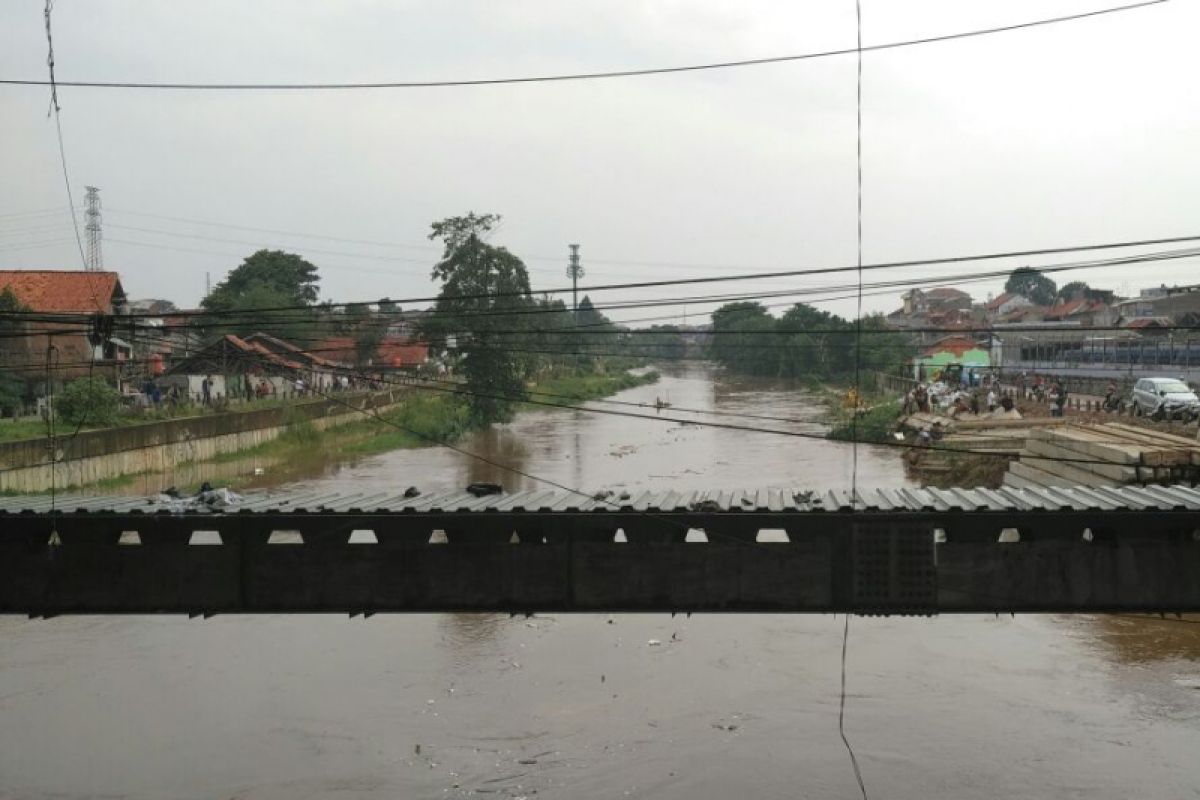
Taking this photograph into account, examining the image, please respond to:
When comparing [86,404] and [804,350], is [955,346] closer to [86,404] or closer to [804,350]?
[804,350]

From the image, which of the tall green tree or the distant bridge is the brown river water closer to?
the distant bridge

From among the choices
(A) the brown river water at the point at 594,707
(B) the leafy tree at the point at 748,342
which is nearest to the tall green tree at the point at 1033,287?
(B) the leafy tree at the point at 748,342

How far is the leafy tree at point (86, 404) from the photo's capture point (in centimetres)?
4069

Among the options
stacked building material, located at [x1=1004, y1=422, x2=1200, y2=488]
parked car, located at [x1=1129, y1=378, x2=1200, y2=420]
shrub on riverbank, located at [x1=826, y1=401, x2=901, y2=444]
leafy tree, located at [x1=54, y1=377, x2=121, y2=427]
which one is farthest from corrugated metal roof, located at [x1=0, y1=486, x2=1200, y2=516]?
shrub on riverbank, located at [x1=826, y1=401, x2=901, y2=444]

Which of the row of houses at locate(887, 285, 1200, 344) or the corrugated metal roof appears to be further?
the row of houses at locate(887, 285, 1200, 344)

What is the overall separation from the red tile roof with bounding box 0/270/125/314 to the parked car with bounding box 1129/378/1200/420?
47.4 m

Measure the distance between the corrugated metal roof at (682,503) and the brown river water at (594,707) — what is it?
4.61 metres

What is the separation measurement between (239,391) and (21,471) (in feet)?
96.1

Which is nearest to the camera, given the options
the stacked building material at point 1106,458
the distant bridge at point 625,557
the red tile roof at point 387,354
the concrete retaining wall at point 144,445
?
the distant bridge at point 625,557

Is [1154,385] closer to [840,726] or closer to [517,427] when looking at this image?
[840,726]

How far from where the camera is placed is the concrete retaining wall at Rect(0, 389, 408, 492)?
34.8 meters

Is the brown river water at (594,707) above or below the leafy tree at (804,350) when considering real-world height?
below

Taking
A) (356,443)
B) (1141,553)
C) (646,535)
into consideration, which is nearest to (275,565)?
(646,535)

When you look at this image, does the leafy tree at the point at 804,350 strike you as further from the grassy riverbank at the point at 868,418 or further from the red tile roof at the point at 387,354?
the red tile roof at the point at 387,354
